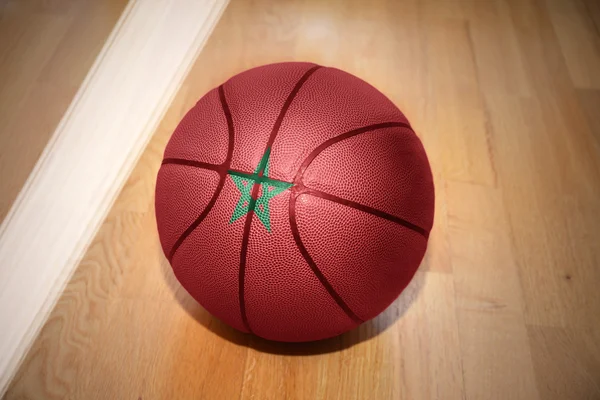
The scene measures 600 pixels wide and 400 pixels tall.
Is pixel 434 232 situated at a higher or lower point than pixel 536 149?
lower

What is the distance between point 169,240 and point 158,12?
1.69 metres

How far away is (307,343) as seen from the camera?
59.7 inches

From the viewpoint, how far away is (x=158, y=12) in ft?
8.32

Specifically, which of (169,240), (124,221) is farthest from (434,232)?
(124,221)

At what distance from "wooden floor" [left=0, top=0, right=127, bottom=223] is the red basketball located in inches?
39.2

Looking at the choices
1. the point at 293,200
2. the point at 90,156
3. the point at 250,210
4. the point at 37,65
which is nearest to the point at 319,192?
the point at 293,200

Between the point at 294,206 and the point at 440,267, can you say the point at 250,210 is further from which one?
the point at 440,267

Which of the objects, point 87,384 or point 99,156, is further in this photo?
point 99,156

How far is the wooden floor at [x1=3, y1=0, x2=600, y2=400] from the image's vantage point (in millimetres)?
1463

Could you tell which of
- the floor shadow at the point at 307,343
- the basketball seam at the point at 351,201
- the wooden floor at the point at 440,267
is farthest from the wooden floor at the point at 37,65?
the basketball seam at the point at 351,201

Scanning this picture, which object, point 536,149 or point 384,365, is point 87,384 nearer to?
point 384,365

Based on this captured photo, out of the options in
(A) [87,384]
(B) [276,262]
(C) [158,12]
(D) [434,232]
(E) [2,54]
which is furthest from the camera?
(C) [158,12]

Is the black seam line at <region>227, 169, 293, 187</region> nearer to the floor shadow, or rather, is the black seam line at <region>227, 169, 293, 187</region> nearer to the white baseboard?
the floor shadow

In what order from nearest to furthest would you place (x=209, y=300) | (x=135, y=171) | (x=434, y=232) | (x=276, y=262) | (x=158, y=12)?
(x=276, y=262), (x=209, y=300), (x=434, y=232), (x=135, y=171), (x=158, y=12)
